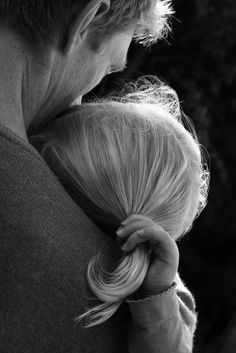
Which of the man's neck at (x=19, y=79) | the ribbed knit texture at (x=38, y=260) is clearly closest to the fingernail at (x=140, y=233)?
the ribbed knit texture at (x=38, y=260)

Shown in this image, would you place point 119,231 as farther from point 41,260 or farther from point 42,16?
point 42,16

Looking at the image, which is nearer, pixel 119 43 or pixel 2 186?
pixel 2 186

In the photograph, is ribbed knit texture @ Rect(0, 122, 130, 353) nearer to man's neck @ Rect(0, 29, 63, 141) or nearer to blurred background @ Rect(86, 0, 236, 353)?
man's neck @ Rect(0, 29, 63, 141)

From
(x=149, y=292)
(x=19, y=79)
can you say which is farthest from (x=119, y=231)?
(x=19, y=79)

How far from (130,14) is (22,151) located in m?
0.37

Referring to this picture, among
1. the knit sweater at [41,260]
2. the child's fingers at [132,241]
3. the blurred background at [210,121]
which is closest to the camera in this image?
the knit sweater at [41,260]

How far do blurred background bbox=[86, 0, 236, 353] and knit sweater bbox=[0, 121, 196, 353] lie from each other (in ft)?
12.4

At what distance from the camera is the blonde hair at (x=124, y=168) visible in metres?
1.57

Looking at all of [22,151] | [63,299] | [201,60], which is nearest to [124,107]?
[22,151]

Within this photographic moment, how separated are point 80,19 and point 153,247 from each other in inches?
19.0

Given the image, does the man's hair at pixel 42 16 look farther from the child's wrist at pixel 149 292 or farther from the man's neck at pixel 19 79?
the child's wrist at pixel 149 292

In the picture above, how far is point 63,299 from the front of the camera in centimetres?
144

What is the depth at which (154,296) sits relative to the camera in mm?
1556

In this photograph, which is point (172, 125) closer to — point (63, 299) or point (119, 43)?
point (119, 43)
